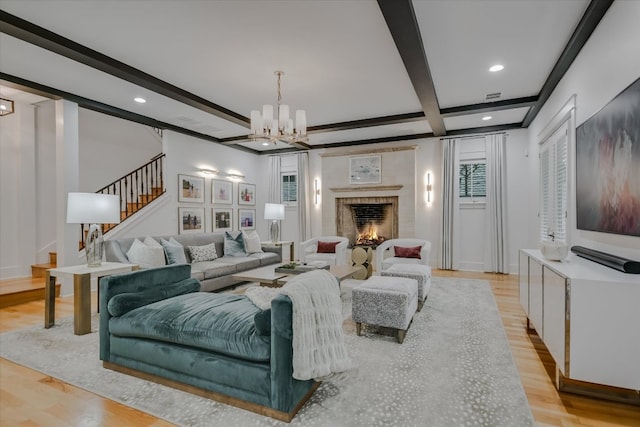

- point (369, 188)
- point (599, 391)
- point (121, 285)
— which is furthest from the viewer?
point (369, 188)

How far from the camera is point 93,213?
349 cm

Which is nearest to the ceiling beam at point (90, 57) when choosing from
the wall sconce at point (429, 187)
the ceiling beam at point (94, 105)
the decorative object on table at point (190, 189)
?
the ceiling beam at point (94, 105)

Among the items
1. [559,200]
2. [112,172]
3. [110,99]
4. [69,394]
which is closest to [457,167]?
[559,200]

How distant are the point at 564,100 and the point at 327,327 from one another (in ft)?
12.6

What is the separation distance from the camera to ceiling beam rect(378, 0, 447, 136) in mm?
2518

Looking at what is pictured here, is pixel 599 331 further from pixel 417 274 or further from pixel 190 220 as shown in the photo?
pixel 190 220

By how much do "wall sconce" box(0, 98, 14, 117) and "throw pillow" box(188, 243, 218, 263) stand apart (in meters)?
3.73

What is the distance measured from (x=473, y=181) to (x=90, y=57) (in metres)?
6.49

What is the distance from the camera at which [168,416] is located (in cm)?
188

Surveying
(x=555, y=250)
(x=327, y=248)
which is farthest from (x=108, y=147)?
(x=555, y=250)

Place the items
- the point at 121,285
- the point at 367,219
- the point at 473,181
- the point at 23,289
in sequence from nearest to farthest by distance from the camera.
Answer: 1. the point at 121,285
2. the point at 23,289
3. the point at 473,181
4. the point at 367,219

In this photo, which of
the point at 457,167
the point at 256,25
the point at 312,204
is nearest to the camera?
the point at 256,25

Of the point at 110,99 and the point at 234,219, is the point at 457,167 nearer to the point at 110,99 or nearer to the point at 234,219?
the point at 234,219

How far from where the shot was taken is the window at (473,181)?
21.2 feet
